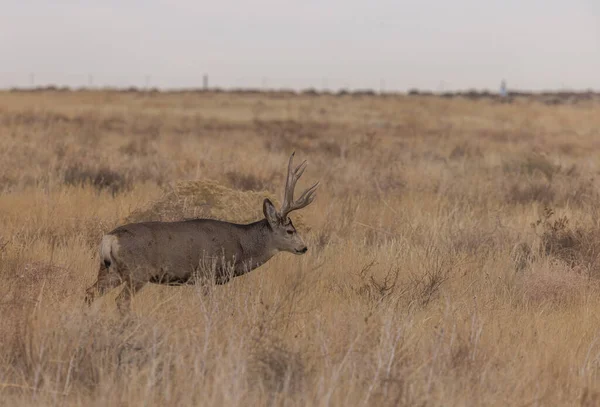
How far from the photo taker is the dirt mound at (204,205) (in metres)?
8.88

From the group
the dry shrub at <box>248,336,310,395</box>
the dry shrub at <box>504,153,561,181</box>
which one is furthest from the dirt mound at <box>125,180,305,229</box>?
the dry shrub at <box>504,153,561,181</box>

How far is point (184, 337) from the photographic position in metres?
5.12

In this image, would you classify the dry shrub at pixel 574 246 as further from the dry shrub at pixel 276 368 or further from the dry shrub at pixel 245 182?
the dry shrub at pixel 245 182

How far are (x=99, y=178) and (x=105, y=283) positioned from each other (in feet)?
23.6

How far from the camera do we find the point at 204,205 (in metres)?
9.24

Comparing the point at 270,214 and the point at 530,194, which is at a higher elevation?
the point at 270,214

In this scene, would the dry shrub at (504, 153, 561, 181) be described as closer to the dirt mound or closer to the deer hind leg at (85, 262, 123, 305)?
the dirt mound

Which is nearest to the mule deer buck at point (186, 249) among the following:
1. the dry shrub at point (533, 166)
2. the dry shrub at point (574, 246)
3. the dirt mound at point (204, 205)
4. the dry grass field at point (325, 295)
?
the dry grass field at point (325, 295)

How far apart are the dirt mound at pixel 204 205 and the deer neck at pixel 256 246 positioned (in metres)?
1.93

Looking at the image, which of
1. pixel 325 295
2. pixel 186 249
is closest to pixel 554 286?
pixel 325 295

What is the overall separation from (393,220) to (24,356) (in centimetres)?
636

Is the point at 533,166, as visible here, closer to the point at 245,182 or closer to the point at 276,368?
the point at 245,182

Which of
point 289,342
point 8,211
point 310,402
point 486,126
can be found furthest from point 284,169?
point 486,126

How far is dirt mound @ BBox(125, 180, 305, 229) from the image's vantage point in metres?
8.88
